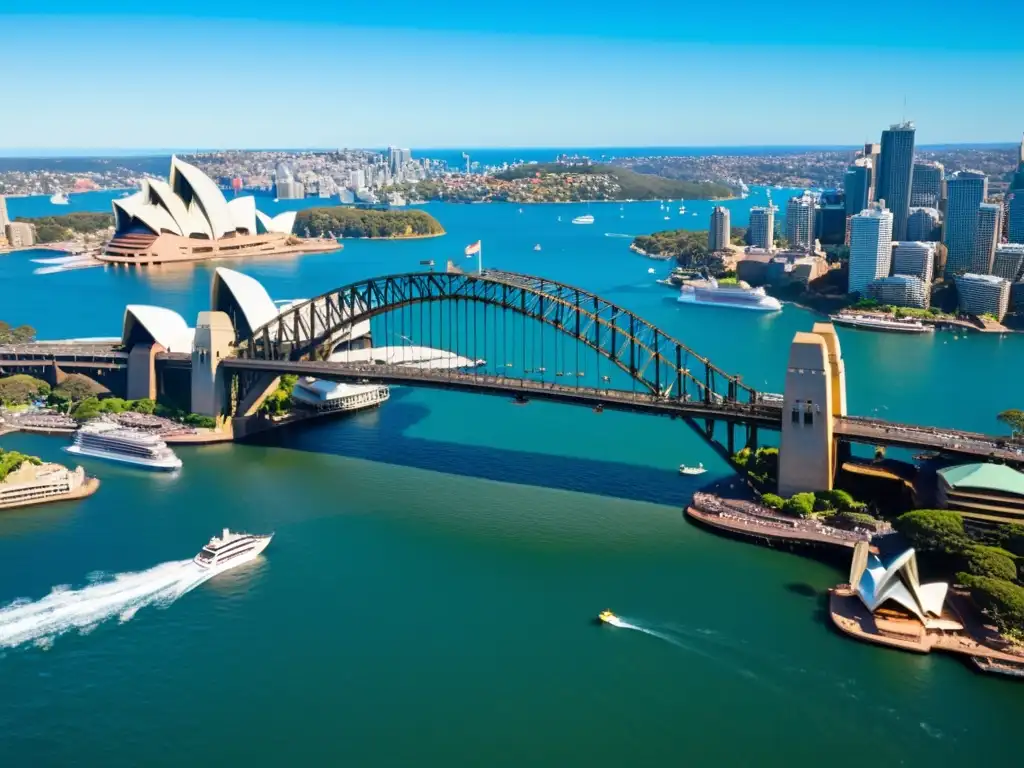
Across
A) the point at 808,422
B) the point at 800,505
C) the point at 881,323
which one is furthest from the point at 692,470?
the point at 881,323

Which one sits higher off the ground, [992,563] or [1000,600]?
[992,563]

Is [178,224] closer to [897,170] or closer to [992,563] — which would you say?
[897,170]

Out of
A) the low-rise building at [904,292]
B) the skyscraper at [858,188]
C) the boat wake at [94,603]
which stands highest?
the skyscraper at [858,188]

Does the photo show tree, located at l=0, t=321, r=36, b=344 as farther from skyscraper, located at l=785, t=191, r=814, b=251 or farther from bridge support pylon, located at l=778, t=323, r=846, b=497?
skyscraper, located at l=785, t=191, r=814, b=251

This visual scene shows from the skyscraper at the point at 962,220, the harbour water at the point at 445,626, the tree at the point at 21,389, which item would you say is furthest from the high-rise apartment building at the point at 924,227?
the tree at the point at 21,389

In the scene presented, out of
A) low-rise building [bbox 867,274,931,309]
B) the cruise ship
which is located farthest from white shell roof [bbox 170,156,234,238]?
low-rise building [bbox 867,274,931,309]

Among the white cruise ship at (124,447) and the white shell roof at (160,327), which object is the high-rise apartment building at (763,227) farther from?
the white cruise ship at (124,447)
